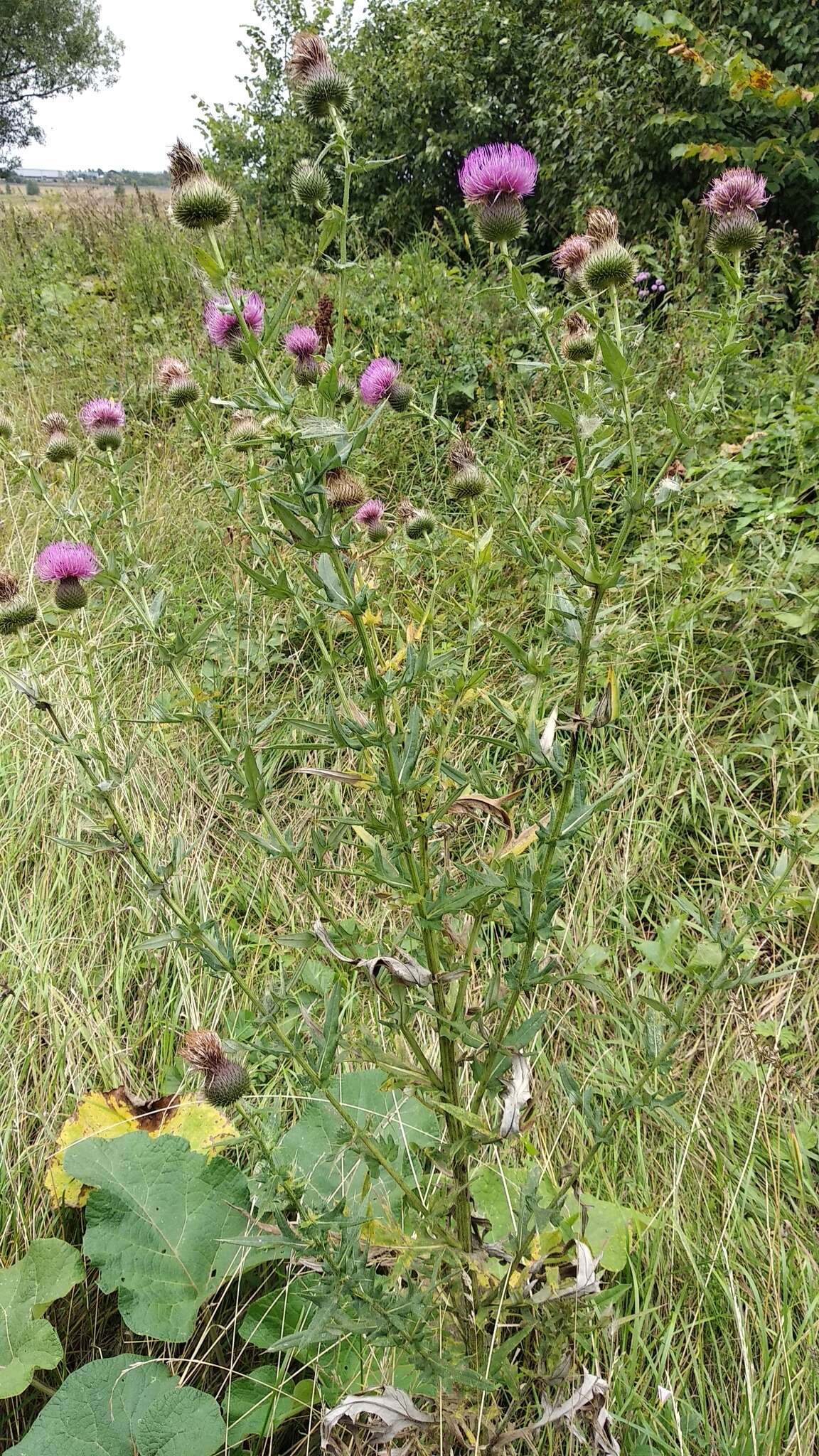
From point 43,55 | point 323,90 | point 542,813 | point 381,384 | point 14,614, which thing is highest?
point 43,55

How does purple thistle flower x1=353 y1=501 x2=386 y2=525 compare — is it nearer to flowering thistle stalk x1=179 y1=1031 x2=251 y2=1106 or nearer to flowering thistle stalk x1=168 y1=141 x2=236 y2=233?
flowering thistle stalk x1=168 y1=141 x2=236 y2=233

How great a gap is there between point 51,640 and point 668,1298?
286 centimetres

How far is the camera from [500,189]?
1.50 m

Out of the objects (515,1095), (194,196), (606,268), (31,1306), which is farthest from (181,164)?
(31,1306)

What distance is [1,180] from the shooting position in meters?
23.0

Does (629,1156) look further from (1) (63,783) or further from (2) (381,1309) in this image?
(1) (63,783)

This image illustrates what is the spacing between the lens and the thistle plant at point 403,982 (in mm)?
1172

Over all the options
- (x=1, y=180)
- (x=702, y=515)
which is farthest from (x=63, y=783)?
(x=1, y=180)

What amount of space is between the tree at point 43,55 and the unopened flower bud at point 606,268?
84.1 feet

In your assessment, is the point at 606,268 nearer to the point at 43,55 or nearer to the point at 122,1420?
the point at 122,1420

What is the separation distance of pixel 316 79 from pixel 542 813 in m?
1.18

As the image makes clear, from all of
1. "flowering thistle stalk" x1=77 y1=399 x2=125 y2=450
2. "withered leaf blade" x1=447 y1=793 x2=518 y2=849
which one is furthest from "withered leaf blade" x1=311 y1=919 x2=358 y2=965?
"flowering thistle stalk" x1=77 y1=399 x2=125 y2=450

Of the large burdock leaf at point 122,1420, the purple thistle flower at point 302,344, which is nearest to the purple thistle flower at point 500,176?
the purple thistle flower at point 302,344

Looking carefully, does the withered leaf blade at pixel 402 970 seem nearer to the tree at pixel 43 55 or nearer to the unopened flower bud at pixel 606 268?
the unopened flower bud at pixel 606 268
